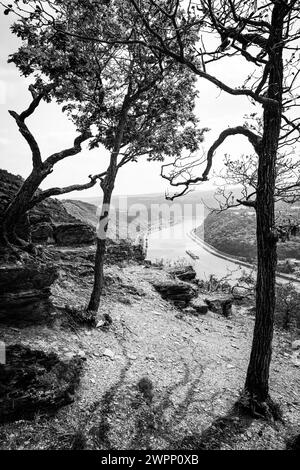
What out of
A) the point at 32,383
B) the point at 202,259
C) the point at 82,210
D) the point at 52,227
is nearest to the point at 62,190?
the point at 32,383

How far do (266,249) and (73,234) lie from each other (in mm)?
10935

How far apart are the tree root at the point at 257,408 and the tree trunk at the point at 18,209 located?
20.9 ft

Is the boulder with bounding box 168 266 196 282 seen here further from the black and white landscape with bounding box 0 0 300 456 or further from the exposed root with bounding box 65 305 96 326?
the exposed root with bounding box 65 305 96 326

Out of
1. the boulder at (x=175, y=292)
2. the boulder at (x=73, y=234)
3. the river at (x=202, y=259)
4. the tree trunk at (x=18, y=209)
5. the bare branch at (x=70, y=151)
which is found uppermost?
the bare branch at (x=70, y=151)

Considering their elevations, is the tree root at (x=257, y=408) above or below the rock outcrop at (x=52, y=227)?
below

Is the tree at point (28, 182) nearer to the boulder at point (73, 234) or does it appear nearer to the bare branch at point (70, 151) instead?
the bare branch at point (70, 151)

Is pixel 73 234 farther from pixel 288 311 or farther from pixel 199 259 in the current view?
pixel 199 259

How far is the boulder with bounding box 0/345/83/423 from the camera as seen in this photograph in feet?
14.9

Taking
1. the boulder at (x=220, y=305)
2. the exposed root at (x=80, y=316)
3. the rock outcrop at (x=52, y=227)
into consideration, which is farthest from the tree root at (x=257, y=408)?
the rock outcrop at (x=52, y=227)

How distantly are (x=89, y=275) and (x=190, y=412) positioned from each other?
746 centimetres

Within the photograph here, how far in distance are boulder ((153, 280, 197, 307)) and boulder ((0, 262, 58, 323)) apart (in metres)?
7.46

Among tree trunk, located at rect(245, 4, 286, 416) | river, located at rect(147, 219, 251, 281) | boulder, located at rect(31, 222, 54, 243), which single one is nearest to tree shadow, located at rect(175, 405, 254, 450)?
tree trunk, located at rect(245, 4, 286, 416)

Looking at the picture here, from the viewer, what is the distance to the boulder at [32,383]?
454 cm
